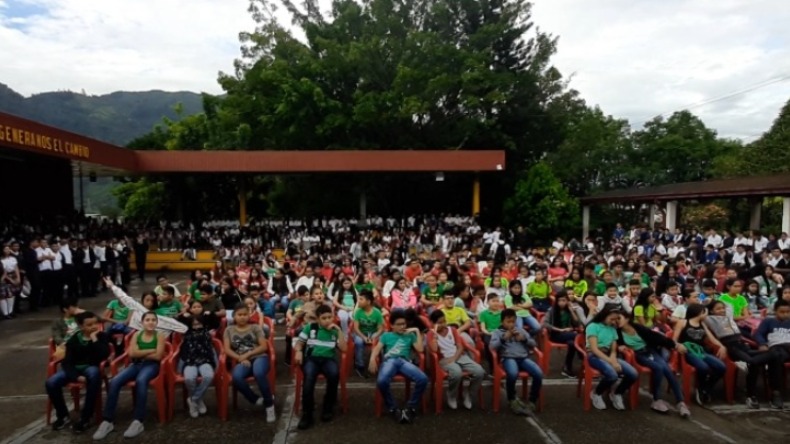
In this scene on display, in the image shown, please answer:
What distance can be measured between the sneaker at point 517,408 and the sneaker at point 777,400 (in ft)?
8.94

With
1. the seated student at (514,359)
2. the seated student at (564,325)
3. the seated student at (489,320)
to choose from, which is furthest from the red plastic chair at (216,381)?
the seated student at (564,325)

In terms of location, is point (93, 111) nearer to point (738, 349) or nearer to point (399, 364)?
point (399, 364)

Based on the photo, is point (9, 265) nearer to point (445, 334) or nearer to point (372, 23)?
point (445, 334)

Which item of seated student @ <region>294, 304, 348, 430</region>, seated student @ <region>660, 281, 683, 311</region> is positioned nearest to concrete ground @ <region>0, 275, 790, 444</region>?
seated student @ <region>294, 304, 348, 430</region>

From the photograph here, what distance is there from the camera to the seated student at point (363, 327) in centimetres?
Answer: 662

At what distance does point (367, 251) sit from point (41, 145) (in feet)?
29.5

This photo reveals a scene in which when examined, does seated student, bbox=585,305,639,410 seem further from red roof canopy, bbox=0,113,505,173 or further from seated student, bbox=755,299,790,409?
red roof canopy, bbox=0,113,505,173

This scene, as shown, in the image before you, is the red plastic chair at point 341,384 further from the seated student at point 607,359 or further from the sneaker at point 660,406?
the sneaker at point 660,406

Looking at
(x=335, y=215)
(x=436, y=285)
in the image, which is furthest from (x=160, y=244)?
(x=436, y=285)

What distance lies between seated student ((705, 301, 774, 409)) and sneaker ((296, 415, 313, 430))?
4569 millimetres

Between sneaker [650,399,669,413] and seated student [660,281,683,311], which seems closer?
sneaker [650,399,669,413]

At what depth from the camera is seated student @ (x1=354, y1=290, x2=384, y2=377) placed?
21.7ft

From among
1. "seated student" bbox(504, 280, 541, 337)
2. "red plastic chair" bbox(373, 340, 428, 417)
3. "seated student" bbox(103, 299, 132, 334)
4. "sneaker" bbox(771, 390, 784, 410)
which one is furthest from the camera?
"seated student" bbox(504, 280, 541, 337)

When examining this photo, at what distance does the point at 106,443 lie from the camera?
4828mm
